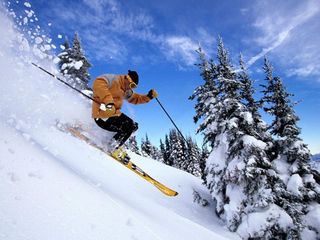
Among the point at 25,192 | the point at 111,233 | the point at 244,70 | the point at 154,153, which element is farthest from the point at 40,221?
the point at 154,153

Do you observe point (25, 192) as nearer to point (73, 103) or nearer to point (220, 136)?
point (73, 103)

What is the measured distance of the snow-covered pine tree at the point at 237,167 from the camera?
50.0 feet

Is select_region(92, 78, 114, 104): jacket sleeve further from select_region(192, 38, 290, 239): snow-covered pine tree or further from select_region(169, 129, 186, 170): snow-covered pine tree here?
select_region(169, 129, 186, 170): snow-covered pine tree

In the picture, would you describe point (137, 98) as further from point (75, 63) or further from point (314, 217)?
point (75, 63)

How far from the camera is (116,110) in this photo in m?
8.98

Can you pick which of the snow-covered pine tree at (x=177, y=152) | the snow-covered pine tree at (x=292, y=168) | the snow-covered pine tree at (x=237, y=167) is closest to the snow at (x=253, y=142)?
the snow-covered pine tree at (x=237, y=167)

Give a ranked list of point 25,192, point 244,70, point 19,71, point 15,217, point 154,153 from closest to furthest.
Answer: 1. point 15,217
2. point 25,192
3. point 19,71
4. point 244,70
5. point 154,153

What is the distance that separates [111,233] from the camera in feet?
12.4

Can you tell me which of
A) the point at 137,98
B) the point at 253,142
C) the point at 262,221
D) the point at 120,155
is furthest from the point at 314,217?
the point at 137,98

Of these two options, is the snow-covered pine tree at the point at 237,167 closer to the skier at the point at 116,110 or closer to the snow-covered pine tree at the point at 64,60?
the skier at the point at 116,110

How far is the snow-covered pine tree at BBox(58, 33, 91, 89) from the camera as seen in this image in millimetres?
31250

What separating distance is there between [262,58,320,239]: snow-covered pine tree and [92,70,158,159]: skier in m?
11.0

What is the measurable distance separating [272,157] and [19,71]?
52.9 ft

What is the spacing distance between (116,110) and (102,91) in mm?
1109
